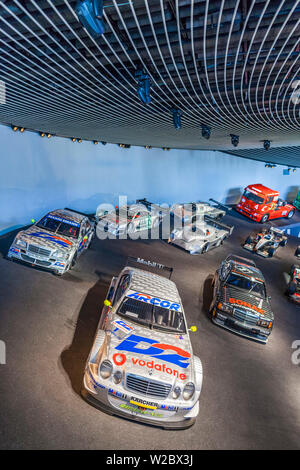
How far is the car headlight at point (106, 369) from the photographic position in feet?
12.1

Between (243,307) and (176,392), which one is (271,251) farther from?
(176,392)

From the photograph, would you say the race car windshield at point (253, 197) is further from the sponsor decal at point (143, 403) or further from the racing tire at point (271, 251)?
the sponsor decal at point (143, 403)

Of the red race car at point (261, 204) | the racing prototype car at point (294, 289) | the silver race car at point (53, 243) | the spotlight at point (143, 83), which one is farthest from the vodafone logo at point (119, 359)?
the red race car at point (261, 204)

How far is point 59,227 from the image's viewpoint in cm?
802


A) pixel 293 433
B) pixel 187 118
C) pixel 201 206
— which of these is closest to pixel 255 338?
pixel 293 433

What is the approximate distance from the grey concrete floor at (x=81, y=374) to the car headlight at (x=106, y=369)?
0.69m

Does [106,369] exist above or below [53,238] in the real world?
below

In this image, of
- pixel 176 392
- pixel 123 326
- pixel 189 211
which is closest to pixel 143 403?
pixel 176 392

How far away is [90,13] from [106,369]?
4270 millimetres

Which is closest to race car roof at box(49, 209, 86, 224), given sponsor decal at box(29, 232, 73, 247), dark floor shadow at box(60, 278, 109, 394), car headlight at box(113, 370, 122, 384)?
sponsor decal at box(29, 232, 73, 247)

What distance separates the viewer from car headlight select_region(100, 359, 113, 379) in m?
3.68

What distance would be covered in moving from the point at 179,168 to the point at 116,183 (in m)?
5.10

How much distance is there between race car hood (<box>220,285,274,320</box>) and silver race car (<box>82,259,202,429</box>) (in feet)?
6.94

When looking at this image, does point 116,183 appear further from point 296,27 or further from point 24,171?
point 296,27
